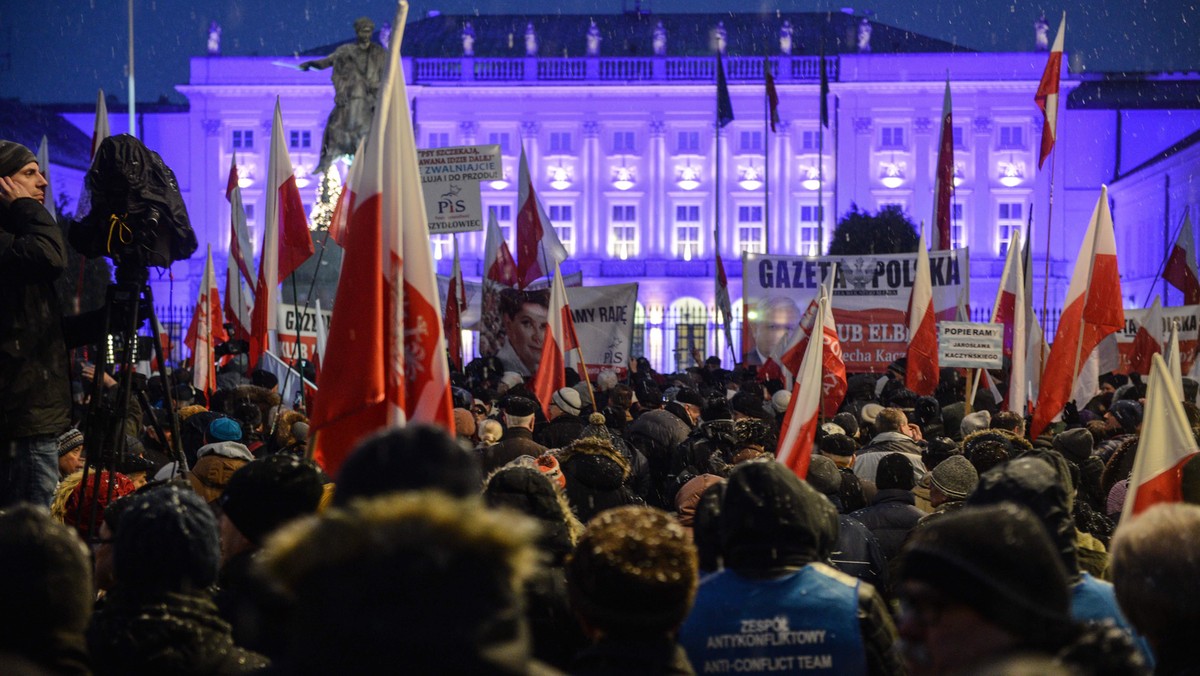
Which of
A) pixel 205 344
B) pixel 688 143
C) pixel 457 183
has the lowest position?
pixel 205 344

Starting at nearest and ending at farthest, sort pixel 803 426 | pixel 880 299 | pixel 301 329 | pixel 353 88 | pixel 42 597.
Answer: pixel 42 597 → pixel 803 426 → pixel 301 329 → pixel 880 299 → pixel 353 88

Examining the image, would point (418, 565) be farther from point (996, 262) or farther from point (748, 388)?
point (996, 262)

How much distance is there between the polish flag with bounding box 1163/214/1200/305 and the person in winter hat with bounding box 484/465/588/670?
1209 cm

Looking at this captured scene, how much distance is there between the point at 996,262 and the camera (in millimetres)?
55812

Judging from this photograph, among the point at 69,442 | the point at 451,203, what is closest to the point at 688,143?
the point at 451,203

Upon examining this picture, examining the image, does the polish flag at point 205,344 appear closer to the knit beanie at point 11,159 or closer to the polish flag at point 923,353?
the polish flag at point 923,353

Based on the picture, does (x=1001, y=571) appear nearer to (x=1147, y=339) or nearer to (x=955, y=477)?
(x=955, y=477)

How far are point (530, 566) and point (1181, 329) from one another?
12.2 m

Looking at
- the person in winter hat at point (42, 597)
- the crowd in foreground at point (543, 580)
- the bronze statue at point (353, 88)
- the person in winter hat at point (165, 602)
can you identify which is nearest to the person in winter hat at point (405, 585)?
the crowd in foreground at point (543, 580)

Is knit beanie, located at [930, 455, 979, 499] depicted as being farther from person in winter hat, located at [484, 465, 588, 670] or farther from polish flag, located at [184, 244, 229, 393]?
polish flag, located at [184, 244, 229, 393]

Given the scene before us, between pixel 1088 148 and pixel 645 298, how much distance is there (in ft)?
65.1

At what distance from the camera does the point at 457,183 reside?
10.7 metres

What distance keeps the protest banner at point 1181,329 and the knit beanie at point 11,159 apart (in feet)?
31.5

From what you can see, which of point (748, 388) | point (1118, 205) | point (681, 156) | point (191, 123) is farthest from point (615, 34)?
point (748, 388)
